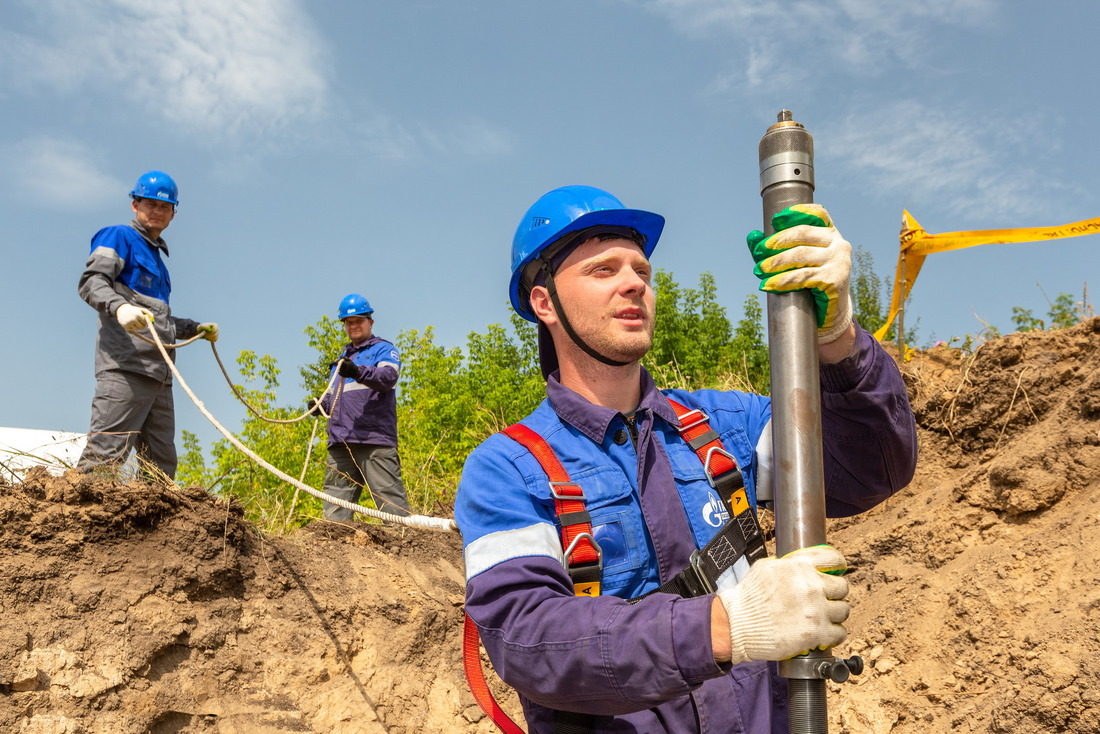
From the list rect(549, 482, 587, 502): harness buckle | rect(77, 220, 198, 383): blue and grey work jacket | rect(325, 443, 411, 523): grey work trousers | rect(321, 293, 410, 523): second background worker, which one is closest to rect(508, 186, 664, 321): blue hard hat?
rect(549, 482, 587, 502): harness buckle

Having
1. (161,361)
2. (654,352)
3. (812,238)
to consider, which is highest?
(654,352)

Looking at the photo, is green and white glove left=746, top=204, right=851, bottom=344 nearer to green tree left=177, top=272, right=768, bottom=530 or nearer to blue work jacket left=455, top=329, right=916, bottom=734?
blue work jacket left=455, top=329, right=916, bottom=734

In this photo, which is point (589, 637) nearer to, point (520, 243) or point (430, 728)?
point (520, 243)

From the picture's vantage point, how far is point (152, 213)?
6.03 m

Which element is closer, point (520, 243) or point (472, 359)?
point (520, 243)

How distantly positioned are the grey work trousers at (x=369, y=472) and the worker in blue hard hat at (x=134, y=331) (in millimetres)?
1642

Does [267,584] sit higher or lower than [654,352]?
lower

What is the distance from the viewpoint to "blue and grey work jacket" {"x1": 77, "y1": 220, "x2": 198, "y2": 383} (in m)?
5.64

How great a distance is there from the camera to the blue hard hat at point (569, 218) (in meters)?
2.61

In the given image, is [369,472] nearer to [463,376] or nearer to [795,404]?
[795,404]

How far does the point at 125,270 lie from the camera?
5.85 meters

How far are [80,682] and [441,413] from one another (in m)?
16.7

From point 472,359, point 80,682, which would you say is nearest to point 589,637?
point 80,682

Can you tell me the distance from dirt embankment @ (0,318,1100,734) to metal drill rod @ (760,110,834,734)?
256 cm
